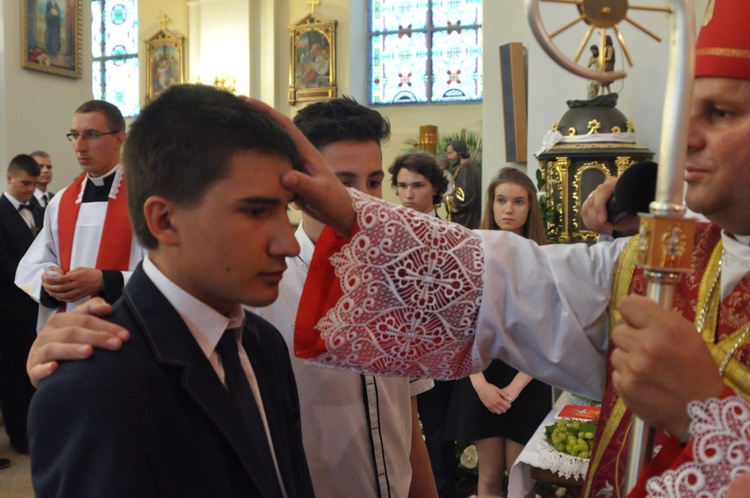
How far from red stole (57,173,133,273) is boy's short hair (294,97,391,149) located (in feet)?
6.46

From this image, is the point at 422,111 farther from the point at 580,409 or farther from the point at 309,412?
the point at 309,412

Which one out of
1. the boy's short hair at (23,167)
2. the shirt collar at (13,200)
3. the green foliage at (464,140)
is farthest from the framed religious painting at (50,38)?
the green foliage at (464,140)

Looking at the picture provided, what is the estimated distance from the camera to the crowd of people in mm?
1070

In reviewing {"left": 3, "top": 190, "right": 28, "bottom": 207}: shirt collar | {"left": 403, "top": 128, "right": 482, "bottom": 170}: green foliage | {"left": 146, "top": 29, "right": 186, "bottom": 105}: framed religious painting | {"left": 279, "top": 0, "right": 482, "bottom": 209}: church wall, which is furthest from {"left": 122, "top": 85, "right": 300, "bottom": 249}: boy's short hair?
{"left": 146, "top": 29, "right": 186, "bottom": 105}: framed religious painting

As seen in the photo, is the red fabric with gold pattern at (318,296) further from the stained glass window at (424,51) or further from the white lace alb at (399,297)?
the stained glass window at (424,51)

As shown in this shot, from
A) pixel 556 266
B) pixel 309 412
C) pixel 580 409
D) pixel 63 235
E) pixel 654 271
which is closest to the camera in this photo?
pixel 654 271

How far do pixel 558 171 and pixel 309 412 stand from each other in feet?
14.2

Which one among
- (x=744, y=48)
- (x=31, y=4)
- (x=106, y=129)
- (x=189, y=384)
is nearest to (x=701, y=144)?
(x=744, y=48)

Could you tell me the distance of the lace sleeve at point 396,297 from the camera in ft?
4.99

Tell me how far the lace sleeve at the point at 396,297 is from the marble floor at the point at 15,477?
12.6 ft

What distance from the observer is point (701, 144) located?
1.27m

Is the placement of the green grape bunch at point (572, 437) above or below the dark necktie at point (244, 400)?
below

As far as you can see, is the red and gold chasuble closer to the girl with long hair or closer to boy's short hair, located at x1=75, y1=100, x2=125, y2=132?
the girl with long hair

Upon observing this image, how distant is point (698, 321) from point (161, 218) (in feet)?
3.25
